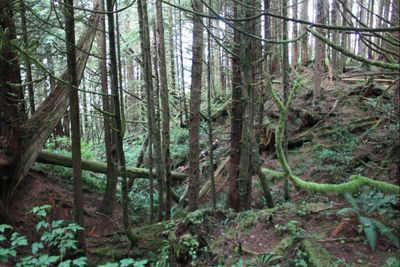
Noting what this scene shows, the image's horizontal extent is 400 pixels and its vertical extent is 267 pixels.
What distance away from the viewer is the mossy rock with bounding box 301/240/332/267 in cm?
425

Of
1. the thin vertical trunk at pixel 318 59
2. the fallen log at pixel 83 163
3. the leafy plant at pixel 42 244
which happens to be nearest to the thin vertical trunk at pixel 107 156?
the fallen log at pixel 83 163

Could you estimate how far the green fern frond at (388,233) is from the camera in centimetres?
414

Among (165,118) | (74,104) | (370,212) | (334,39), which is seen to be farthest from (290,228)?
(334,39)

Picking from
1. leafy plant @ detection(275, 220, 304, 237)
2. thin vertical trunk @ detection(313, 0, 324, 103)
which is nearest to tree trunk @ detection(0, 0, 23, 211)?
leafy plant @ detection(275, 220, 304, 237)

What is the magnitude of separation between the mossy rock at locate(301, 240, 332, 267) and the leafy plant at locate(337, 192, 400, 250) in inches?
20.7

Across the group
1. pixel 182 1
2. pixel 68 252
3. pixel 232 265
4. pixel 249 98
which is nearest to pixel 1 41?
pixel 68 252

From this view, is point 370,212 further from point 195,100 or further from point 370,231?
point 195,100

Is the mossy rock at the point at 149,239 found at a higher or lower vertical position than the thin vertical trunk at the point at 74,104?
lower

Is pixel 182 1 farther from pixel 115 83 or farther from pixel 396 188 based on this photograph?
pixel 396 188

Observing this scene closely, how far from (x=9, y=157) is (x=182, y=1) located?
8.98 m

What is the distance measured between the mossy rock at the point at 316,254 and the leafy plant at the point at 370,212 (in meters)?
0.53

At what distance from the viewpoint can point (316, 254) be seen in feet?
14.5

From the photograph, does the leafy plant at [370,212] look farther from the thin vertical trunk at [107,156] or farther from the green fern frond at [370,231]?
the thin vertical trunk at [107,156]

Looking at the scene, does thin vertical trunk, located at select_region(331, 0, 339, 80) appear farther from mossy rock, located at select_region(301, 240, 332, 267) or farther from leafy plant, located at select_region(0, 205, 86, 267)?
leafy plant, located at select_region(0, 205, 86, 267)
